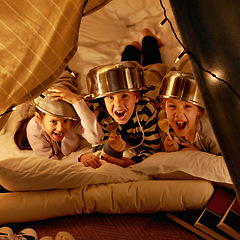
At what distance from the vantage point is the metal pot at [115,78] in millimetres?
1045

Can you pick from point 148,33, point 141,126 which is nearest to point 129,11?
point 148,33

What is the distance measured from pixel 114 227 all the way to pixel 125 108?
449mm

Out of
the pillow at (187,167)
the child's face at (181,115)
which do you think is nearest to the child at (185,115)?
the child's face at (181,115)

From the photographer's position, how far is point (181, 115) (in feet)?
3.63

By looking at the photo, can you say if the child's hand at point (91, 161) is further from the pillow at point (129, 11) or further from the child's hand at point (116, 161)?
the pillow at point (129, 11)

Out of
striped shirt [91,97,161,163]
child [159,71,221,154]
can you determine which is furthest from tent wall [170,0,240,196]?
striped shirt [91,97,161,163]

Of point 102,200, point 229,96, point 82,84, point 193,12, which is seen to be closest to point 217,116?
point 229,96

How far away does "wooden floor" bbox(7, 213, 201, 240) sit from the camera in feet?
2.97

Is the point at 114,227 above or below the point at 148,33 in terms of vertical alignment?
below

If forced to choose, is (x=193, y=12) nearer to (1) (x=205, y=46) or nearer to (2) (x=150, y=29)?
(1) (x=205, y=46)

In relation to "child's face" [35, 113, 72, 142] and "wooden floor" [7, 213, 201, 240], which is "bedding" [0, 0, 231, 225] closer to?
"wooden floor" [7, 213, 201, 240]

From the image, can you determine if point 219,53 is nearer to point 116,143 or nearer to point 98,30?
point 116,143

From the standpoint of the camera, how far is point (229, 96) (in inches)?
18.8

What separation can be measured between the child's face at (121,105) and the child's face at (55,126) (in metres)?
0.20
